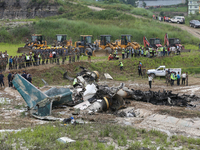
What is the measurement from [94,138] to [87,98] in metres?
6.00

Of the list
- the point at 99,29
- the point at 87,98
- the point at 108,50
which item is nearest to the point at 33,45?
the point at 108,50

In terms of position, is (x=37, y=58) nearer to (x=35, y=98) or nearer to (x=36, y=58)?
(x=36, y=58)

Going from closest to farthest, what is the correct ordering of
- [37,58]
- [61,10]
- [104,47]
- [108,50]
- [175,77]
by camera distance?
[175,77]
[37,58]
[108,50]
[104,47]
[61,10]

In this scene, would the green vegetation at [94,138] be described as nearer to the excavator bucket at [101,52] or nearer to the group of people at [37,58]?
the group of people at [37,58]

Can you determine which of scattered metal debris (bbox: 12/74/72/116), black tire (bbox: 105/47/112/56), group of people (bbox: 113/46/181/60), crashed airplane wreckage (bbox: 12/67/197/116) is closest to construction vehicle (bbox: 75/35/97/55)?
black tire (bbox: 105/47/112/56)

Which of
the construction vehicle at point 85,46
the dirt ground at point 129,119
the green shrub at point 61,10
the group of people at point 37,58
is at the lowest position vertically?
the dirt ground at point 129,119

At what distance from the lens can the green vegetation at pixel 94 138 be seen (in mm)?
8914

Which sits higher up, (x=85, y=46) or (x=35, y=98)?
(x=85, y=46)

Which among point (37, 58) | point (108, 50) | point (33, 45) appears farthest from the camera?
point (33, 45)

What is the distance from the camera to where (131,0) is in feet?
373

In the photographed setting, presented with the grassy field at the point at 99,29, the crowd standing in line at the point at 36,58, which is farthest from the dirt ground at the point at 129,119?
the grassy field at the point at 99,29

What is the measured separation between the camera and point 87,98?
51.6 feet

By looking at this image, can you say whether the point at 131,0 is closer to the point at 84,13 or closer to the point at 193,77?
the point at 84,13

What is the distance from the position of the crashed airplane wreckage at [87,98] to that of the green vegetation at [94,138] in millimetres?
2570
